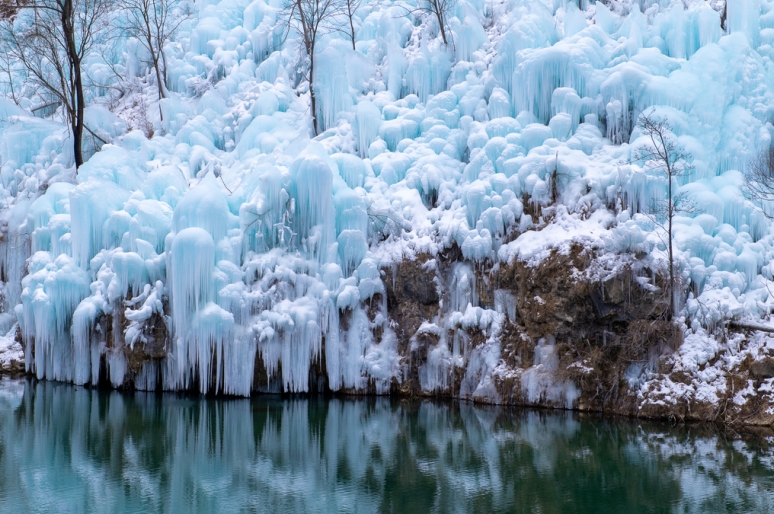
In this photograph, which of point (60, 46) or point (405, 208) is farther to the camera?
point (60, 46)

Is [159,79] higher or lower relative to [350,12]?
lower

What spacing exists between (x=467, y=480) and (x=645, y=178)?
753cm

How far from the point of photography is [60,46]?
22547 mm

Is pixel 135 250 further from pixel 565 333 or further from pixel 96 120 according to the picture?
pixel 565 333

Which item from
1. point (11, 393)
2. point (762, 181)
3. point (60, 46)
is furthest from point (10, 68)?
point (762, 181)

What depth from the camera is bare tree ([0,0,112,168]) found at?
18172 millimetres

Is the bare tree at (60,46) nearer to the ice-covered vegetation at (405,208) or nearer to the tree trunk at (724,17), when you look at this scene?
the ice-covered vegetation at (405,208)

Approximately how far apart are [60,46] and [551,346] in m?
18.3

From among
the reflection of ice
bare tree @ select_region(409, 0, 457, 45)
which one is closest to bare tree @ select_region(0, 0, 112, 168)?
the reflection of ice

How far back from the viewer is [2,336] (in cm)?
1742

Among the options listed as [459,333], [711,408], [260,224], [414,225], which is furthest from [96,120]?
[711,408]

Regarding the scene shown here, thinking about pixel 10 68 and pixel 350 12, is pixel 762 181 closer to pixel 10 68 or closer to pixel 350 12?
pixel 350 12

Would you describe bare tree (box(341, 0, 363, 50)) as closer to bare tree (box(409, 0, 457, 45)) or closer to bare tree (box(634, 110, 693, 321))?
bare tree (box(409, 0, 457, 45))

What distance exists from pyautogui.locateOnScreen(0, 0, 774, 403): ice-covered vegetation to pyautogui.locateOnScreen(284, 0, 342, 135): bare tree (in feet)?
1.16
